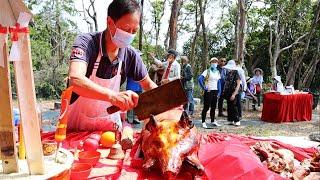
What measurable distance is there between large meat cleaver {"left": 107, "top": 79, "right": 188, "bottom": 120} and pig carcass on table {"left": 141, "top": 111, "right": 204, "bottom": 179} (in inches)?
4.4

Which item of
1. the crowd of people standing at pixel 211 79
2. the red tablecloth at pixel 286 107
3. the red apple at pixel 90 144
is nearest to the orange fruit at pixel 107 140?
the red apple at pixel 90 144

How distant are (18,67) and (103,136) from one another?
1.39 meters

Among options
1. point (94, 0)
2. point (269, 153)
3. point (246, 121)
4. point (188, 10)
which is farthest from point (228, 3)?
point (269, 153)

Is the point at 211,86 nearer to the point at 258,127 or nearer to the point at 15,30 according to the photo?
the point at 258,127

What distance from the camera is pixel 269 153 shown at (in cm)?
283

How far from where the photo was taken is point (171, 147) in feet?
7.29

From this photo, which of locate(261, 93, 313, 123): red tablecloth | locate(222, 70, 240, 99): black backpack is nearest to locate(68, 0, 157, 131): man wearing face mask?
locate(222, 70, 240, 99): black backpack

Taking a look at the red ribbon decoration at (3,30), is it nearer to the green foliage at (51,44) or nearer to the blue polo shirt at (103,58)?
the blue polo shirt at (103,58)

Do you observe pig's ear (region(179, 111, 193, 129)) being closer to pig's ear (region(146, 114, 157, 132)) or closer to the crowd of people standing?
pig's ear (region(146, 114, 157, 132))

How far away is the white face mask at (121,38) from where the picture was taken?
2.74 m

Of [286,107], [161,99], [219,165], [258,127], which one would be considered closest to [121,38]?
[161,99]

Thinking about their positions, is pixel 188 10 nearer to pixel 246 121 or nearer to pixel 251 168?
pixel 246 121

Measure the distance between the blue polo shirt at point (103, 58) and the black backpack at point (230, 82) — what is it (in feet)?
21.7

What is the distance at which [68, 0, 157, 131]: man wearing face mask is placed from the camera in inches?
99.3
